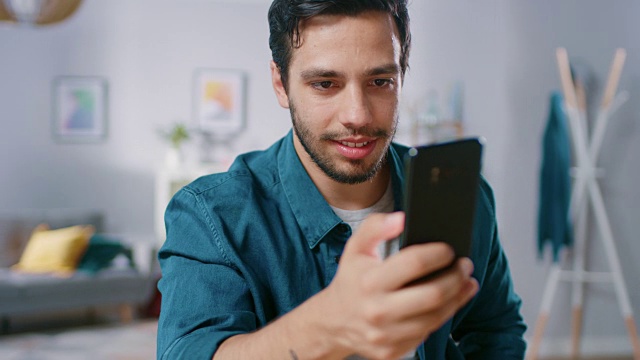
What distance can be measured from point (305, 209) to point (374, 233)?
519mm

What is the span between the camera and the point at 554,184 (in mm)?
3881

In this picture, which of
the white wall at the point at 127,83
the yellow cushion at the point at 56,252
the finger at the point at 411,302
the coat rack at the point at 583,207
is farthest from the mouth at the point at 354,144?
A: the yellow cushion at the point at 56,252

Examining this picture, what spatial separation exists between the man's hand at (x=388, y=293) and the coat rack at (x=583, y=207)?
11.3ft

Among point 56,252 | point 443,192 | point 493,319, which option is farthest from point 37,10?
point 56,252

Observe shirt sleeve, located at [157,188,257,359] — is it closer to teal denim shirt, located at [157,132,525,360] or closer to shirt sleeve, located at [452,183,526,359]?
teal denim shirt, located at [157,132,525,360]

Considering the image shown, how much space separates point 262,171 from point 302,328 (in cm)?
50

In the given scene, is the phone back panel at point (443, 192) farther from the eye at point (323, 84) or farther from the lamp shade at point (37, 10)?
the lamp shade at point (37, 10)

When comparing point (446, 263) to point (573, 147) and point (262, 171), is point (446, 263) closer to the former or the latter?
point (262, 171)

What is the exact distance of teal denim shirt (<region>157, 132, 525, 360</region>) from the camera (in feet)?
3.08

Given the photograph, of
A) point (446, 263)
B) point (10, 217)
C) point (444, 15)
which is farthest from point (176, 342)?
point (10, 217)

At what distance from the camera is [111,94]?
693cm

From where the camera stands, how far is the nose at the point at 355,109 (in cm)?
102

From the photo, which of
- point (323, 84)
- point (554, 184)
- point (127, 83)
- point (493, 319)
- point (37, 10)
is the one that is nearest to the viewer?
point (323, 84)

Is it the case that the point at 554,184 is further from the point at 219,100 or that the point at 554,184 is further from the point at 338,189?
the point at 219,100
